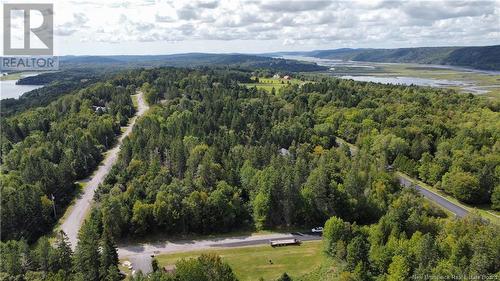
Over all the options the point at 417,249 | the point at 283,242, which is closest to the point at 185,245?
the point at 283,242

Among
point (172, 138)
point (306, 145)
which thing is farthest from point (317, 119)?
point (172, 138)

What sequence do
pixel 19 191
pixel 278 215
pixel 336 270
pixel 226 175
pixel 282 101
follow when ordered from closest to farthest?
1. pixel 336 270
2. pixel 19 191
3. pixel 278 215
4. pixel 226 175
5. pixel 282 101

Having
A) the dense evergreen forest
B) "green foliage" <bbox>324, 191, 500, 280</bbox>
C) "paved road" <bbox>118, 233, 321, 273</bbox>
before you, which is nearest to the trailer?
"paved road" <bbox>118, 233, 321, 273</bbox>

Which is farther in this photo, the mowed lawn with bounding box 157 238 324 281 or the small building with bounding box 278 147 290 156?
the small building with bounding box 278 147 290 156

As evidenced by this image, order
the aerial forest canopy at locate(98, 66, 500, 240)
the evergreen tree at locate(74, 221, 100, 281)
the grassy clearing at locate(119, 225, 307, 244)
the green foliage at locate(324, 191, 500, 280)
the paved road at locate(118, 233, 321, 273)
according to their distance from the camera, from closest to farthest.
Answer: the green foliage at locate(324, 191, 500, 280), the evergreen tree at locate(74, 221, 100, 281), the paved road at locate(118, 233, 321, 273), the grassy clearing at locate(119, 225, 307, 244), the aerial forest canopy at locate(98, 66, 500, 240)

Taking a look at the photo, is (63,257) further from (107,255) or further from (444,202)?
(444,202)

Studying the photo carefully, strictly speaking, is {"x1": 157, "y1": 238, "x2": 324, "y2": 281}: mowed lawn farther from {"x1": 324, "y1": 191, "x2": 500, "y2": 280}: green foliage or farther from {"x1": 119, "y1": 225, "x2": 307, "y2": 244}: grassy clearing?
{"x1": 324, "y1": 191, "x2": 500, "y2": 280}: green foliage

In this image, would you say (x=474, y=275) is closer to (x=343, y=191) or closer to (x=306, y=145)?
(x=343, y=191)
